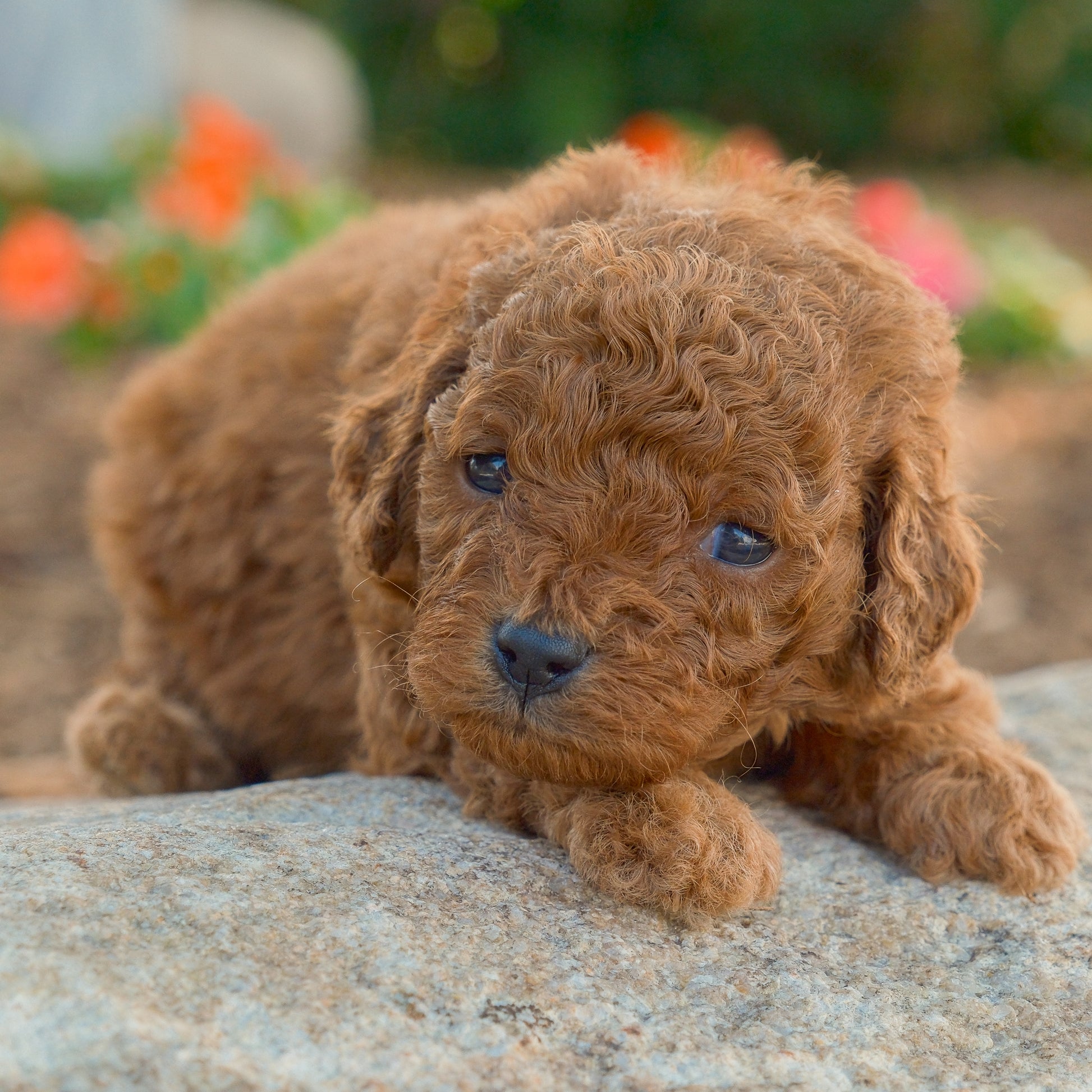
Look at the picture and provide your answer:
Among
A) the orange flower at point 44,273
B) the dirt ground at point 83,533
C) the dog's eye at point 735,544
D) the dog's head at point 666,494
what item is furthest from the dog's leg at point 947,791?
the orange flower at point 44,273

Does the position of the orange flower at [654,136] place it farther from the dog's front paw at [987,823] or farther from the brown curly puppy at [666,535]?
the dog's front paw at [987,823]

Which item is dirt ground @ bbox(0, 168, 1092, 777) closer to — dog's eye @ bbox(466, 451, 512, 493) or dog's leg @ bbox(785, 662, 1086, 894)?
dog's leg @ bbox(785, 662, 1086, 894)

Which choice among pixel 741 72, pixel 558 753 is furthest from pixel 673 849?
pixel 741 72

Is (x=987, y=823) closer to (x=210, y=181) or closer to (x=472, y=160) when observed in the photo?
(x=210, y=181)

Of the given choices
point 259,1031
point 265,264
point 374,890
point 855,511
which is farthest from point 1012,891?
point 265,264

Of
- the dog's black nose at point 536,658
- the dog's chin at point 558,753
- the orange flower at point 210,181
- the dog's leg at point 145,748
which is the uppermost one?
the orange flower at point 210,181
